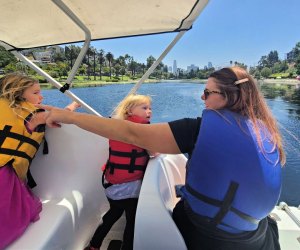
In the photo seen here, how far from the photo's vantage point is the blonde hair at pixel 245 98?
3.10 feet

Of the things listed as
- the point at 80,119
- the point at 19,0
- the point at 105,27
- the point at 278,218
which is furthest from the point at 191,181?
the point at 105,27

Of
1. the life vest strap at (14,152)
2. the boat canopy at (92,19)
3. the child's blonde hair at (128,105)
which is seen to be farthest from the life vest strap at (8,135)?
the boat canopy at (92,19)

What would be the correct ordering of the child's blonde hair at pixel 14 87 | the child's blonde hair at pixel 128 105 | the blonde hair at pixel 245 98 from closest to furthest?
the blonde hair at pixel 245 98 → the child's blonde hair at pixel 14 87 → the child's blonde hair at pixel 128 105

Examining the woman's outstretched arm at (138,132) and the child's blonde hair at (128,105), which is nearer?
the woman's outstretched arm at (138,132)

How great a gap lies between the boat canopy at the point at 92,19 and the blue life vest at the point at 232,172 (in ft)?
3.32

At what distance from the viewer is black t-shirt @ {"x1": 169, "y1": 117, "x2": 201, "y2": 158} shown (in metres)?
0.88

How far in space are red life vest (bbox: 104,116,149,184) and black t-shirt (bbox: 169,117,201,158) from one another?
0.65m

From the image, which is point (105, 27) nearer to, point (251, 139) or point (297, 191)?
point (251, 139)

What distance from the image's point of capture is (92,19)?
6.66 ft

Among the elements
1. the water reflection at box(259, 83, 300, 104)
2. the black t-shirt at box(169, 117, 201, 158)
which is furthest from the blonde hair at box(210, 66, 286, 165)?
the water reflection at box(259, 83, 300, 104)

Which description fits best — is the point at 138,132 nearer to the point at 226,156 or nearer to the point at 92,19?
the point at 226,156

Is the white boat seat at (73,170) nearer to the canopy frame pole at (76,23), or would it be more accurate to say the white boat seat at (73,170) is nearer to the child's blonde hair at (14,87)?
the child's blonde hair at (14,87)

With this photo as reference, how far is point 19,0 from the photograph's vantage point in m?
1.64

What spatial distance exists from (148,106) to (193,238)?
888mm
